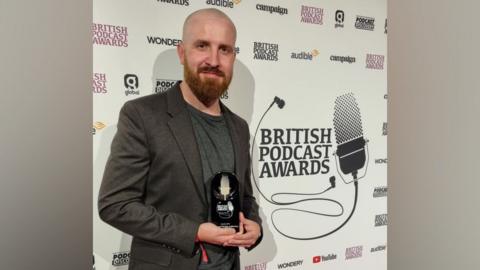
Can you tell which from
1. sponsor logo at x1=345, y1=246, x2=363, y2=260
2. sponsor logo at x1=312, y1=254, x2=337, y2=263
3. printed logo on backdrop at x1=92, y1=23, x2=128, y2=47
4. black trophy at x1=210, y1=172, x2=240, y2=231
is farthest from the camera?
sponsor logo at x1=345, y1=246, x2=363, y2=260

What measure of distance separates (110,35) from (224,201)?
102 cm

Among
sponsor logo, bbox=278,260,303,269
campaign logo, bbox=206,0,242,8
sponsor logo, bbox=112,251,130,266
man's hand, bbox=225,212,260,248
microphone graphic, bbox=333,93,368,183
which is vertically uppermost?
campaign logo, bbox=206,0,242,8

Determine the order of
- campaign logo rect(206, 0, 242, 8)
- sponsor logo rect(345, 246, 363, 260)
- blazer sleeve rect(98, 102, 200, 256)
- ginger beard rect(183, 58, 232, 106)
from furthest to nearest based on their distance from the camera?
sponsor logo rect(345, 246, 363, 260) → campaign logo rect(206, 0, 242, 8) → ginger beard rect(183, 58, 232, 106) → blazer sleeve rect(98, 102, 200, 256)

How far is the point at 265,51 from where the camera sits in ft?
8.05

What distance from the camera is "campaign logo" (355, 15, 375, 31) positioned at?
287 cm

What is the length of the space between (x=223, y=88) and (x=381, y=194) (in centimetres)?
188

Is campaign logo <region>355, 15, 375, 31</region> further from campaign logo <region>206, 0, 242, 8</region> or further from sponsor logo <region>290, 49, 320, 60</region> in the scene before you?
campaign logo <region>206, 0, 242, 8</region>

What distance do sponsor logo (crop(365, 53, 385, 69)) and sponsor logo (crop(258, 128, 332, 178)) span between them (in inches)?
24.3

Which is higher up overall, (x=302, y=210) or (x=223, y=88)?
(x=223, y=88)

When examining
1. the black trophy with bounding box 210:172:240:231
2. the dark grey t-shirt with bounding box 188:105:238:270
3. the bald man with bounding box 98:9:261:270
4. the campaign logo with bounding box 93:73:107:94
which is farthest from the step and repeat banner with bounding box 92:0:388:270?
the black trophy with bounding box 210:172:240:231
